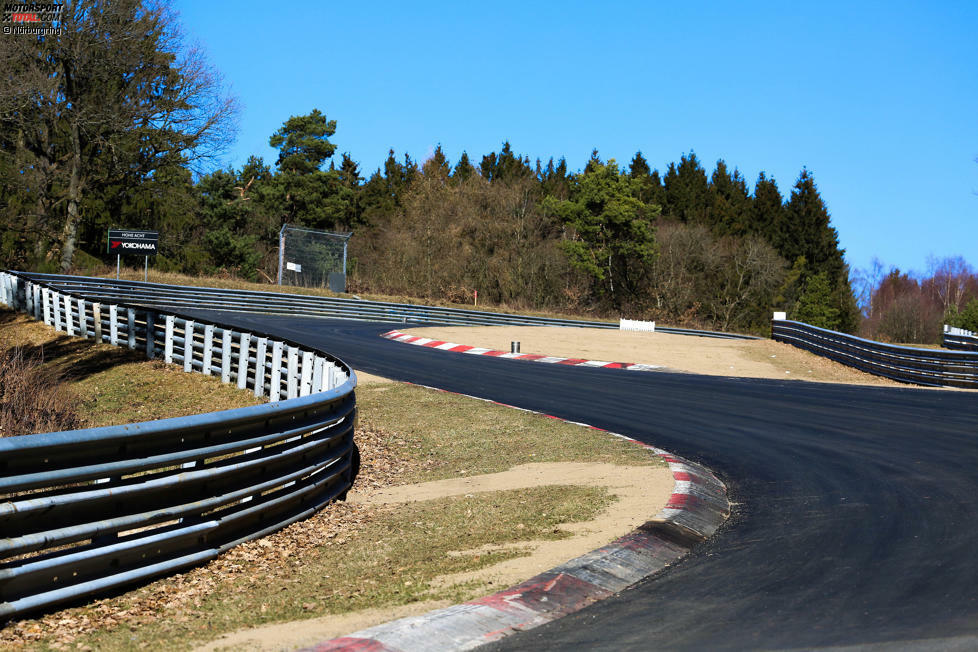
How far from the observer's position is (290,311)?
4128 cm

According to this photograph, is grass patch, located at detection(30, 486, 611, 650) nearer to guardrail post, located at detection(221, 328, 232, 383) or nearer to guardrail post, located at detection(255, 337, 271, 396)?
guardrail post, located at detection(255, 337, 271, 396)

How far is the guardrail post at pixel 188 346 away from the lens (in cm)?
1928

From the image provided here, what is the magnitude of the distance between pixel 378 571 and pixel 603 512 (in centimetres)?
235

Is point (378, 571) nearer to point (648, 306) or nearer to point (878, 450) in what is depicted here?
point (878, 450)

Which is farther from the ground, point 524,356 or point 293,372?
point 293,372

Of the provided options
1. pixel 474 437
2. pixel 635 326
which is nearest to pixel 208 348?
pixel 474 437

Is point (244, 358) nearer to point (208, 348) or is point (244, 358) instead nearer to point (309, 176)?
point (208, 348)

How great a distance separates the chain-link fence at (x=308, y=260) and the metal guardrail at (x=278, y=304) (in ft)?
10.4

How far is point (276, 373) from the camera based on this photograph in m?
16.1

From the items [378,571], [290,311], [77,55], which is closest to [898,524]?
[378,571]

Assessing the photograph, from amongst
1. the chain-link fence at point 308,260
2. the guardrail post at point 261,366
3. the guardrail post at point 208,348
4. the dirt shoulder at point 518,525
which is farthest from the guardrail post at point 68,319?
the chain-link fence at point 308,260

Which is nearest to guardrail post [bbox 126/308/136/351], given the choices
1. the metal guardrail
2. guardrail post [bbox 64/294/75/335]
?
guardrail post [bbox 64/294/75/335]

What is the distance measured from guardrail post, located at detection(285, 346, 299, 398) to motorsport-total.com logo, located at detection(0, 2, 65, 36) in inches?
1260

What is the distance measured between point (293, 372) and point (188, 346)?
5.32m
